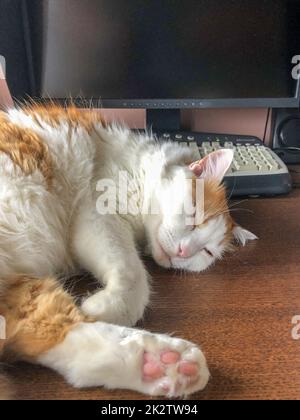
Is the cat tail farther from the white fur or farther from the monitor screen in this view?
the monitor screen

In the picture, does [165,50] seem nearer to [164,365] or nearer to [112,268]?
[112,268]

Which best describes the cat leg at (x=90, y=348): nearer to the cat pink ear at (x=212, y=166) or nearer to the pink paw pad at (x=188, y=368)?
the pink paw pad at (x=188, y=368)

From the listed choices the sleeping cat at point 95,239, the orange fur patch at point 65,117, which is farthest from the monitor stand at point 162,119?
the orange fur patch at point 65,117

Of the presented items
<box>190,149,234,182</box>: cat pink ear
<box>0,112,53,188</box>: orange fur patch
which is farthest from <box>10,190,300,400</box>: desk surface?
<box>0,112,53,188</box>: orange fur patch

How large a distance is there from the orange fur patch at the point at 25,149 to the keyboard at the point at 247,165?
19.5 inches

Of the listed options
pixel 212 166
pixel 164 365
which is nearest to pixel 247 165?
pixel 212 166

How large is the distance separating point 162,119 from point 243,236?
0.55 metres

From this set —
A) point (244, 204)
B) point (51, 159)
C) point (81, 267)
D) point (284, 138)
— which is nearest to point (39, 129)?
point (51, 159)

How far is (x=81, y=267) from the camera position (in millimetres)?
814

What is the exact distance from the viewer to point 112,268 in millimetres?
756

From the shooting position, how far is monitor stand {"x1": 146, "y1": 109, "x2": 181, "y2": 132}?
135 centimetres

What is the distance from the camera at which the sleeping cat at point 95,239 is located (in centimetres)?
57

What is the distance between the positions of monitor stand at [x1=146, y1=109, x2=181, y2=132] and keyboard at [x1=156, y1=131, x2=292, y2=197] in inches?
1.8
